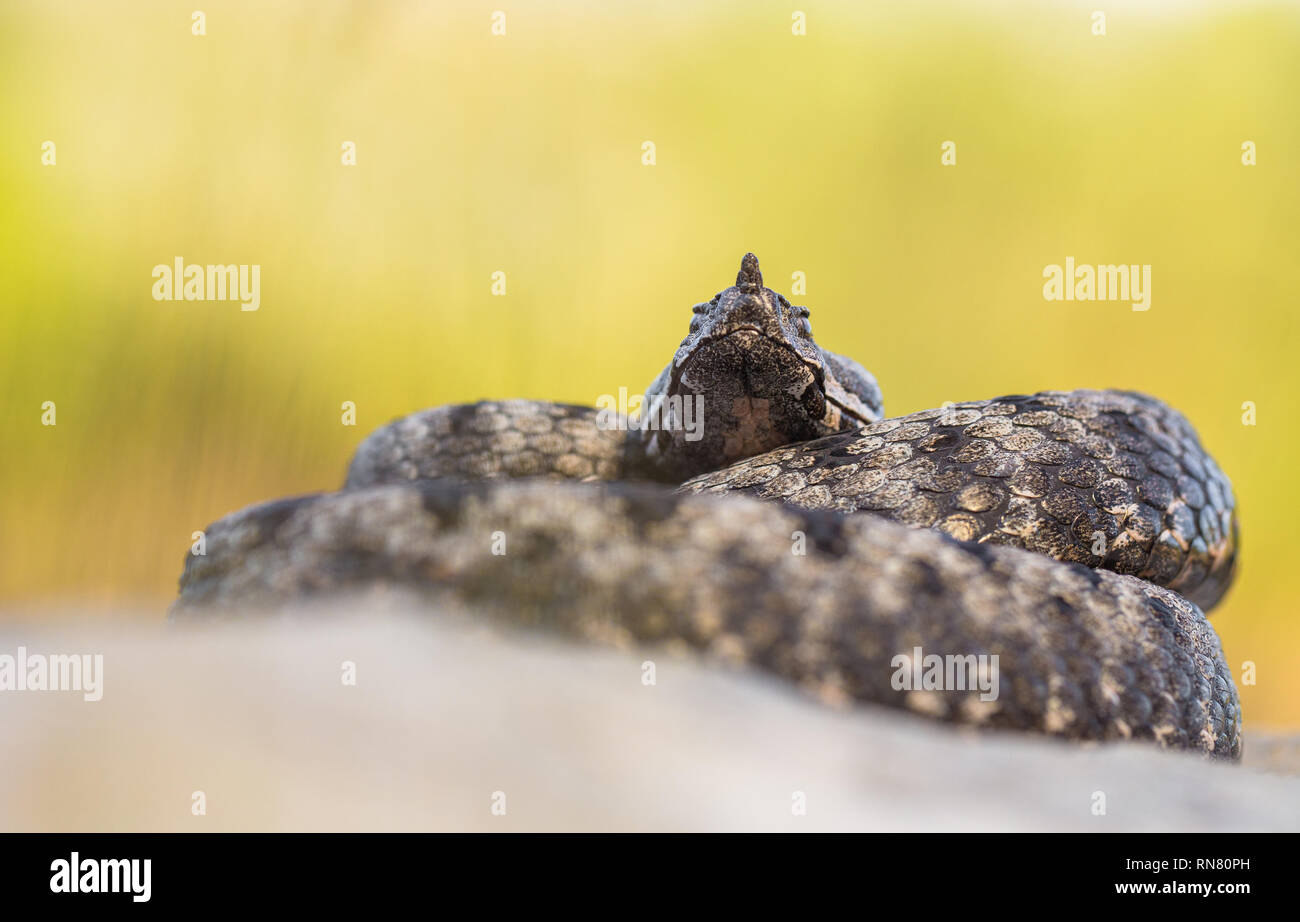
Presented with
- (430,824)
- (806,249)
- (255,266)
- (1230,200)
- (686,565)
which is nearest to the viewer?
(430,824)

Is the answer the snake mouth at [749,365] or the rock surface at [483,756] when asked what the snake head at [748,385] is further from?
the rock surface at [483,756]

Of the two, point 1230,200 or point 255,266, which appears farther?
point 1230,200

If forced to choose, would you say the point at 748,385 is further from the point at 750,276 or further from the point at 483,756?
the point at 483,756

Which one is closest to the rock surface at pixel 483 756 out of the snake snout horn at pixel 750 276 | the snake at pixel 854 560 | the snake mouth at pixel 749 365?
the snake at pixel 854 560
